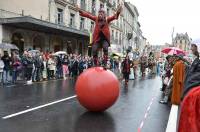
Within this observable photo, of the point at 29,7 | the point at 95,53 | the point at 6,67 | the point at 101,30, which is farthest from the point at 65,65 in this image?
the point at 101,30

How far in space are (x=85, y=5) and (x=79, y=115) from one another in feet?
122

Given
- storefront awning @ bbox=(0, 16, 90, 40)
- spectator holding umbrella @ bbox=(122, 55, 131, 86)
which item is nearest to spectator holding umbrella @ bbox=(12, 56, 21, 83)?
spectator holding umbrella @ bbox=(122, 55, 131, 86)

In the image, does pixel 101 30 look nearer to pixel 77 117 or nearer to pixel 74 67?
pixel 77 117

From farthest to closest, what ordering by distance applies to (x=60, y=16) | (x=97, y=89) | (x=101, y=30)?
(x=60, y=16) < (x=101, y=30) < (x=97, y=89)

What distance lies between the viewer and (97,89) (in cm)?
812

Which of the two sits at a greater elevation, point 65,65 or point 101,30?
point 101,30

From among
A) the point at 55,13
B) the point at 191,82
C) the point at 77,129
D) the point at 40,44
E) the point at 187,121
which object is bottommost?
the point at 77,129

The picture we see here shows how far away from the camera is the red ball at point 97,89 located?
8164 millimetres

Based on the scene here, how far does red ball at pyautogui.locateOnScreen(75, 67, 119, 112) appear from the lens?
8.16 meters

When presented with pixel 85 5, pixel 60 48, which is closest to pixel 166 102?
pixel 60 48

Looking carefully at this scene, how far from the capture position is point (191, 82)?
2.52 metres

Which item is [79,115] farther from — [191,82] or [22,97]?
[191,82]

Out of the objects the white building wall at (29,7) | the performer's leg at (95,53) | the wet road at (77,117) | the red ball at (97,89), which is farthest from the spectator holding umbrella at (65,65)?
the red ball at (97,89)

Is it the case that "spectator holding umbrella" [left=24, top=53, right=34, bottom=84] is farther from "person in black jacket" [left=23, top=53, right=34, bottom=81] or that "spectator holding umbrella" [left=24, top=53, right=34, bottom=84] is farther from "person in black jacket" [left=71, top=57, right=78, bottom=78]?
"person in black jacket" [left=71, top=57, right=78, bottom=78]
